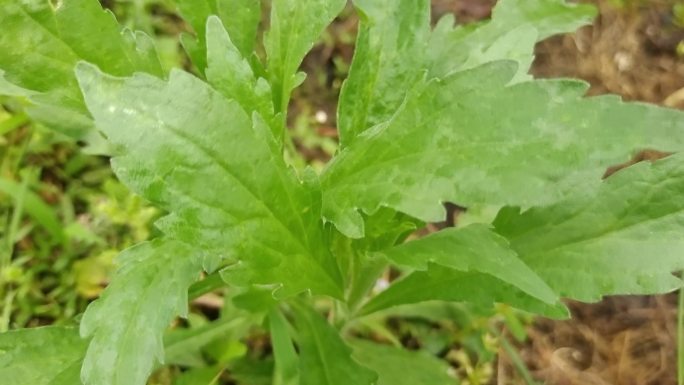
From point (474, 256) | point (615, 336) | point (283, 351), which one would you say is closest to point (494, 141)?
point (474, 256)

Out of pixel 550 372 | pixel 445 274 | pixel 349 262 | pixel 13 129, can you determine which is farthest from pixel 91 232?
pixel 550 372

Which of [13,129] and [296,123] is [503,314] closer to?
[296,123]

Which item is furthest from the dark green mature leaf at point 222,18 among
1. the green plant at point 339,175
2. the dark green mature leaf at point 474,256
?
the dark green mature leaf at point 474,256

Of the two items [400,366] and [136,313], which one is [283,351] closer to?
[400,366]

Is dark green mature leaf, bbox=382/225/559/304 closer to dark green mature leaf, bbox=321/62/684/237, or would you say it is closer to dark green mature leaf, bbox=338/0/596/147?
dark green mature leaf, bbox=321/62/684/237

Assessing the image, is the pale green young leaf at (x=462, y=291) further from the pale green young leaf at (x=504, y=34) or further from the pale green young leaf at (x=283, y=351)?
the pale green young leaf at (x=504, y=34)
